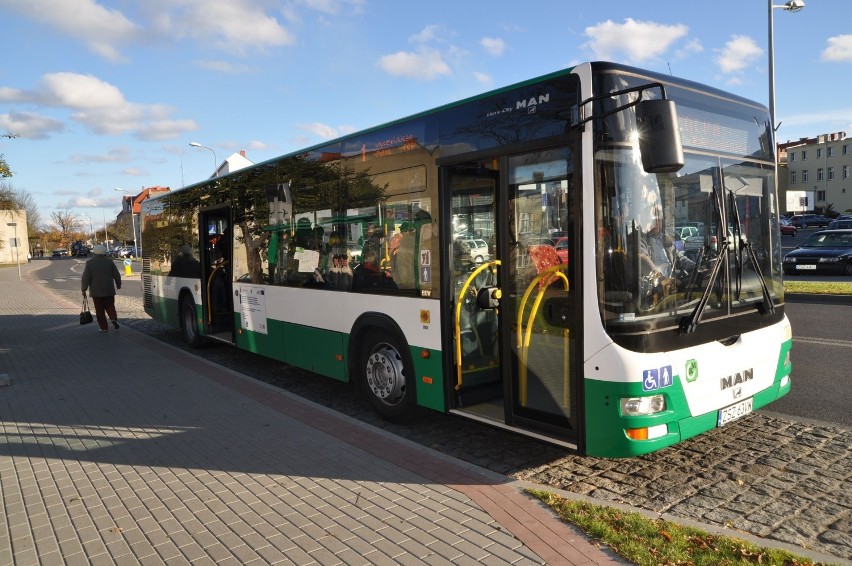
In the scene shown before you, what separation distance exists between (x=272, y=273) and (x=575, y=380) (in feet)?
17.3

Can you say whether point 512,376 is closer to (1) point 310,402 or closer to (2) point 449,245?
(2) point 449,245

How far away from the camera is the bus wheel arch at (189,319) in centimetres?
1144

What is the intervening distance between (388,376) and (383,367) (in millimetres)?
117

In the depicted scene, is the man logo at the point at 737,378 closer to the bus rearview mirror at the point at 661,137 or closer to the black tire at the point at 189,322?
the bus rearview mirror at the point at 661,137

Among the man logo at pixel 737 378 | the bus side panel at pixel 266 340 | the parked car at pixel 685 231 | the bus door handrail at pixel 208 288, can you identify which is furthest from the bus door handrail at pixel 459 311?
the bus door handrail at pixel 208 288

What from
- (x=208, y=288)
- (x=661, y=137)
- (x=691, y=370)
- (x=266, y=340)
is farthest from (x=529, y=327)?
(x=208, y=288)

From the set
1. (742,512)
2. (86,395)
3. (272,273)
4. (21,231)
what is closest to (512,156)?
(742,512)

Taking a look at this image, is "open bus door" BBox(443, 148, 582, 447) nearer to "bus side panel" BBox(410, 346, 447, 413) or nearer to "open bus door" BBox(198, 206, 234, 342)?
"bus side panel" BBox(410, 346, 447, 413)

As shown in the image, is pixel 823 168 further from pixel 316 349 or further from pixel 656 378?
pixel 656 378

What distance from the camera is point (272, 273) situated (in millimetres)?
8602

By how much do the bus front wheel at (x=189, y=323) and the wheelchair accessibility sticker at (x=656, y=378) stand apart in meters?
9.05

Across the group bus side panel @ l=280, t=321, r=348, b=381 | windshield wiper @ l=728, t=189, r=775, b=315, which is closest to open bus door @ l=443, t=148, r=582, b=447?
windshield wiper @ l=728, t=189, r=775, b=315

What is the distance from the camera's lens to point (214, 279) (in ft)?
35.9

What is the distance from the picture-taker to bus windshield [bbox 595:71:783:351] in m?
4.25
